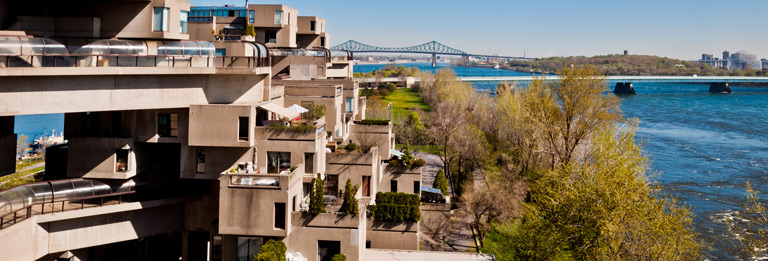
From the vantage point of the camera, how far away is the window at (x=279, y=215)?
20.6 metres

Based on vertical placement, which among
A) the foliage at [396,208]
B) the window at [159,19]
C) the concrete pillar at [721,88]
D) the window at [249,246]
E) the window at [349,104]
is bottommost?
the window at [249,246]

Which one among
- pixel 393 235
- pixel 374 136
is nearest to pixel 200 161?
pixel 393 235

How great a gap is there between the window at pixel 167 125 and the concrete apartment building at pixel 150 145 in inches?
1.5

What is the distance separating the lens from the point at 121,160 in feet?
72.7

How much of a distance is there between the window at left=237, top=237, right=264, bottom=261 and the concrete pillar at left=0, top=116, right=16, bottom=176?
8.81 meters

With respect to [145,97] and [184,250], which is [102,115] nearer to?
[145,97]

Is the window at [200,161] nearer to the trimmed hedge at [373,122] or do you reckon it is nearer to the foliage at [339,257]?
the foliage at [339,257]

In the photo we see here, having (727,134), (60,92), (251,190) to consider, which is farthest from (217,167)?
(727,134)

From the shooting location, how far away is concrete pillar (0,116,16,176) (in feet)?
69.3

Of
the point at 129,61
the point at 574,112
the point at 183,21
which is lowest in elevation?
the point at 574,112

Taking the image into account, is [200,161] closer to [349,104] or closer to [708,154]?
[349,104]

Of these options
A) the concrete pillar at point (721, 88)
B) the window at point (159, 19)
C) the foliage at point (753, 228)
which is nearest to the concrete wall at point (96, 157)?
the window at point (159, 19)

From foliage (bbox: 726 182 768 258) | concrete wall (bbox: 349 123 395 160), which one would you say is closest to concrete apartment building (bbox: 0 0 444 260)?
concrete wall (bbox: 349 123 395 160)

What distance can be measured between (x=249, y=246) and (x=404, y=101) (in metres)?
71.9
